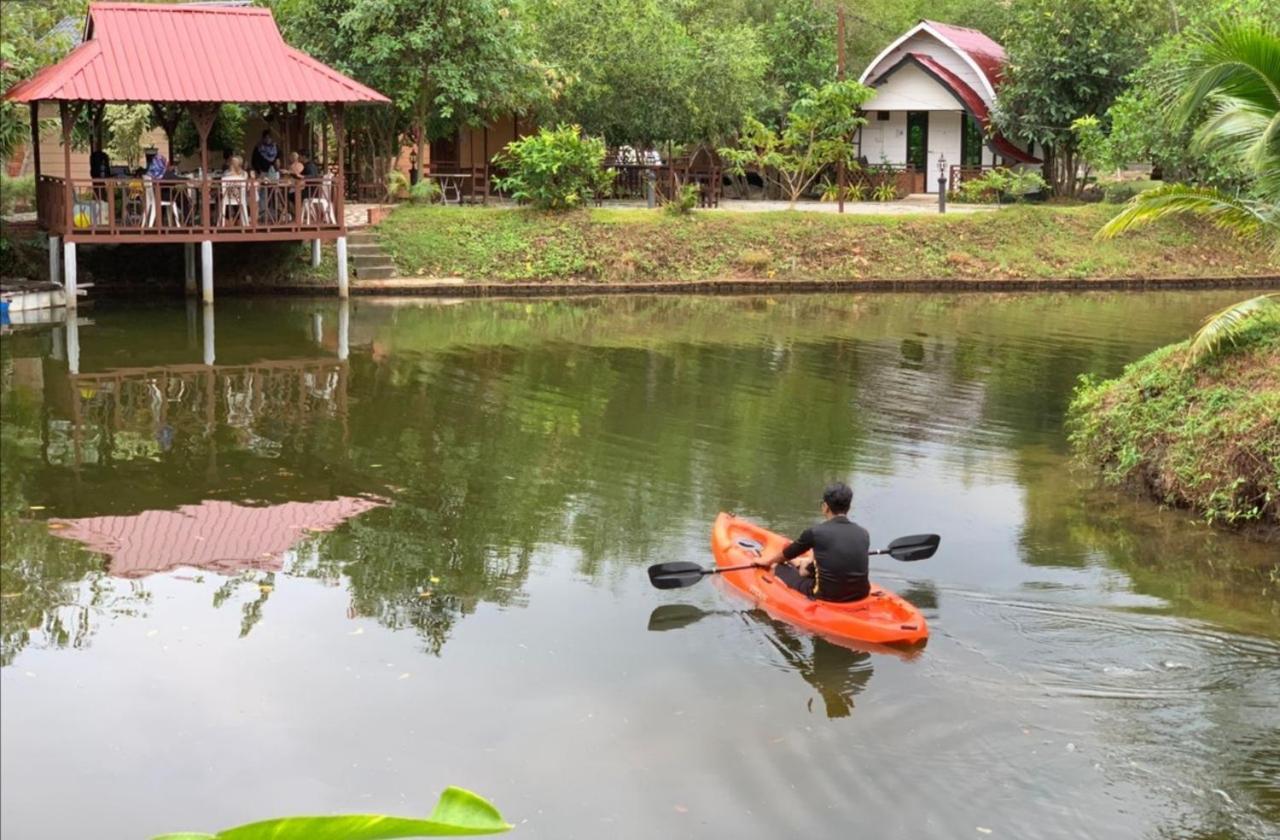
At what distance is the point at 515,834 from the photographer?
23.6ft

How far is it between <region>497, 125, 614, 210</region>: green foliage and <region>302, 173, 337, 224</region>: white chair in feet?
16.5

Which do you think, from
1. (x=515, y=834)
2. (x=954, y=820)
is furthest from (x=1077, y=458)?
(x=515, y=834)

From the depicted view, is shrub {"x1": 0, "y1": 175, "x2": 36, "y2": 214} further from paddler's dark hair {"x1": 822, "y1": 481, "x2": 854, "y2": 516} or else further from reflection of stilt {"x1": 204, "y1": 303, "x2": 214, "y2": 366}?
paddler's dark hair {"x1": 822, "y1": 481, "x2": 854, "y2": 516}

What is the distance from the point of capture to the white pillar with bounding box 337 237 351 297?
24247mm

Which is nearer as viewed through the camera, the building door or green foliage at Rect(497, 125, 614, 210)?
green foliage at Rect(497, 125, 614, 210)

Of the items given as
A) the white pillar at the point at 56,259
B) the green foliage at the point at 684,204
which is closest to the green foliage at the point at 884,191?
the green foliage at the point at 684,204

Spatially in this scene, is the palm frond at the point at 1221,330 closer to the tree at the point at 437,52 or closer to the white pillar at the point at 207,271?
the white pillar at the point at 207,271

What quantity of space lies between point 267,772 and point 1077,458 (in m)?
9.01

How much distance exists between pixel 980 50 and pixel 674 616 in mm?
30647

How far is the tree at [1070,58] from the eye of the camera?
107 ft

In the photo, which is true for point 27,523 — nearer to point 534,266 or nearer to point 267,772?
point 267,772

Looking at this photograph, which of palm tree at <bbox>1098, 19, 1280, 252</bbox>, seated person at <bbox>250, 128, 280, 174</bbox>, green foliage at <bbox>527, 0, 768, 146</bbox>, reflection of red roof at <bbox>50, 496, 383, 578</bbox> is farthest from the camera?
green foliage at <bbox>527, 0, 768, 146</bbox>

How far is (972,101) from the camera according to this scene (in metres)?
35.1

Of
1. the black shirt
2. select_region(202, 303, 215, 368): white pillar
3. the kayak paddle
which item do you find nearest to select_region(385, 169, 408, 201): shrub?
select_region(202, 303, 215, 368): white pillar
